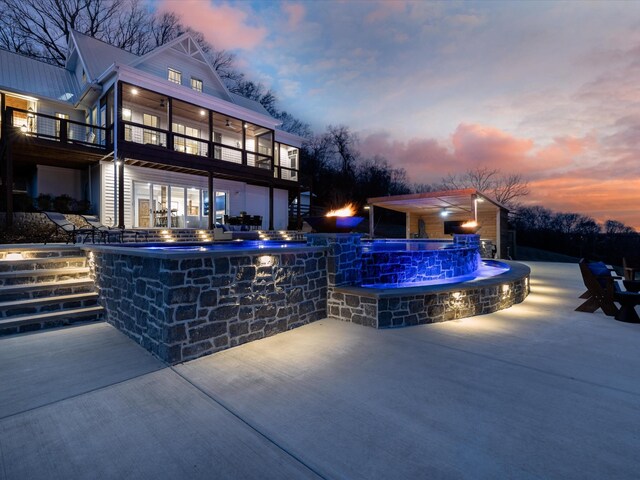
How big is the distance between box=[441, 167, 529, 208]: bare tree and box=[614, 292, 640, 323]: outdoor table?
31879mm

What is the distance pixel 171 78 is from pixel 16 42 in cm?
1376

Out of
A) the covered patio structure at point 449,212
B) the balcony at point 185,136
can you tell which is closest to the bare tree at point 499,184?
the covered patio structure at point 449,212

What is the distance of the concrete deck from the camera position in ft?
6.40

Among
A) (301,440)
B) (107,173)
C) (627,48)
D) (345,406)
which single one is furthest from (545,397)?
(107,173)

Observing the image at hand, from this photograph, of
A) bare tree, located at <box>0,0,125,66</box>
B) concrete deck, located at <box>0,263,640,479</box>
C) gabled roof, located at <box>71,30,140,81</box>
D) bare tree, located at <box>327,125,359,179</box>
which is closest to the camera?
concrete deck, located at <box>0,263,640,479</box>

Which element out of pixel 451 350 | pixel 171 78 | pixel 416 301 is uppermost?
pixel 171 78

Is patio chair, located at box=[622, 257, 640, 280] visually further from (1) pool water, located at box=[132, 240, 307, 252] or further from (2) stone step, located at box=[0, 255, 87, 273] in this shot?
(2) stone step, located at box=[0, 255, 87, 273]

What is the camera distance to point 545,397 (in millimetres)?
2770

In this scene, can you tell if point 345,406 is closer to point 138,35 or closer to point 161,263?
point 161,263

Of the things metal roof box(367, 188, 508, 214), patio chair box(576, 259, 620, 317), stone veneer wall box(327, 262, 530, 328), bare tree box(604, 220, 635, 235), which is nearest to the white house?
metal roof box(367, 188, 508, 214)

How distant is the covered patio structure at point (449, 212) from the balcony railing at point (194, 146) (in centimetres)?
666

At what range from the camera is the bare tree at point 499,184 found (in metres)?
34.8

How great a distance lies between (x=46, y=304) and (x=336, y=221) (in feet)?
16.7

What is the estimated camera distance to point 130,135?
12547 millimetres
